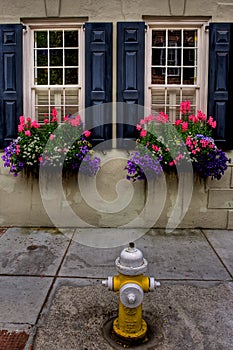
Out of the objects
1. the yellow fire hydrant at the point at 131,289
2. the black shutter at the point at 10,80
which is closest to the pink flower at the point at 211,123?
the black shutter at the point at 10,80

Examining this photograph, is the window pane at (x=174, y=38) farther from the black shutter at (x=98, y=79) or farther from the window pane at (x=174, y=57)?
the black shutter at (x=98, y=79)

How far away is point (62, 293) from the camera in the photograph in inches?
148

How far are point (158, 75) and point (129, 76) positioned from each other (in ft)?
1.75

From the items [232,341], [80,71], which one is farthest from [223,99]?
[232,341]

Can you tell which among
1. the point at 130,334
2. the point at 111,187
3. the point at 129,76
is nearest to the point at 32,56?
the point at 129,76

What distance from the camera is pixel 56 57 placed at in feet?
19.4

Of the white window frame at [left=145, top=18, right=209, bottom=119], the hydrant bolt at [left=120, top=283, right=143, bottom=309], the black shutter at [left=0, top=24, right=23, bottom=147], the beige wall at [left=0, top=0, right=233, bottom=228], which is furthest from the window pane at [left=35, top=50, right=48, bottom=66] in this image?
the hydrant bolt at [left=120, top=283, right=143, bottom=309]

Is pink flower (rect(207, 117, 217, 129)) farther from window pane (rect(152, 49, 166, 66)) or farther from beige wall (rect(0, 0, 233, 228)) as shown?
window pane (rect(152, 49, 166, 66))

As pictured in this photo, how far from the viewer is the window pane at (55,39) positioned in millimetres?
5859

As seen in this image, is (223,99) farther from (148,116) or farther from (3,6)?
(3,6)

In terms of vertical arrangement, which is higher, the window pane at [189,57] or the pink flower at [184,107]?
the window pane at [189,57]

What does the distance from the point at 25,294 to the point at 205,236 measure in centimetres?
291

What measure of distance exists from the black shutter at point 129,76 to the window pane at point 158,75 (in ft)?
0.90

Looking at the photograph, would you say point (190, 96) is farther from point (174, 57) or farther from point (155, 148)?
point (155, 148)
